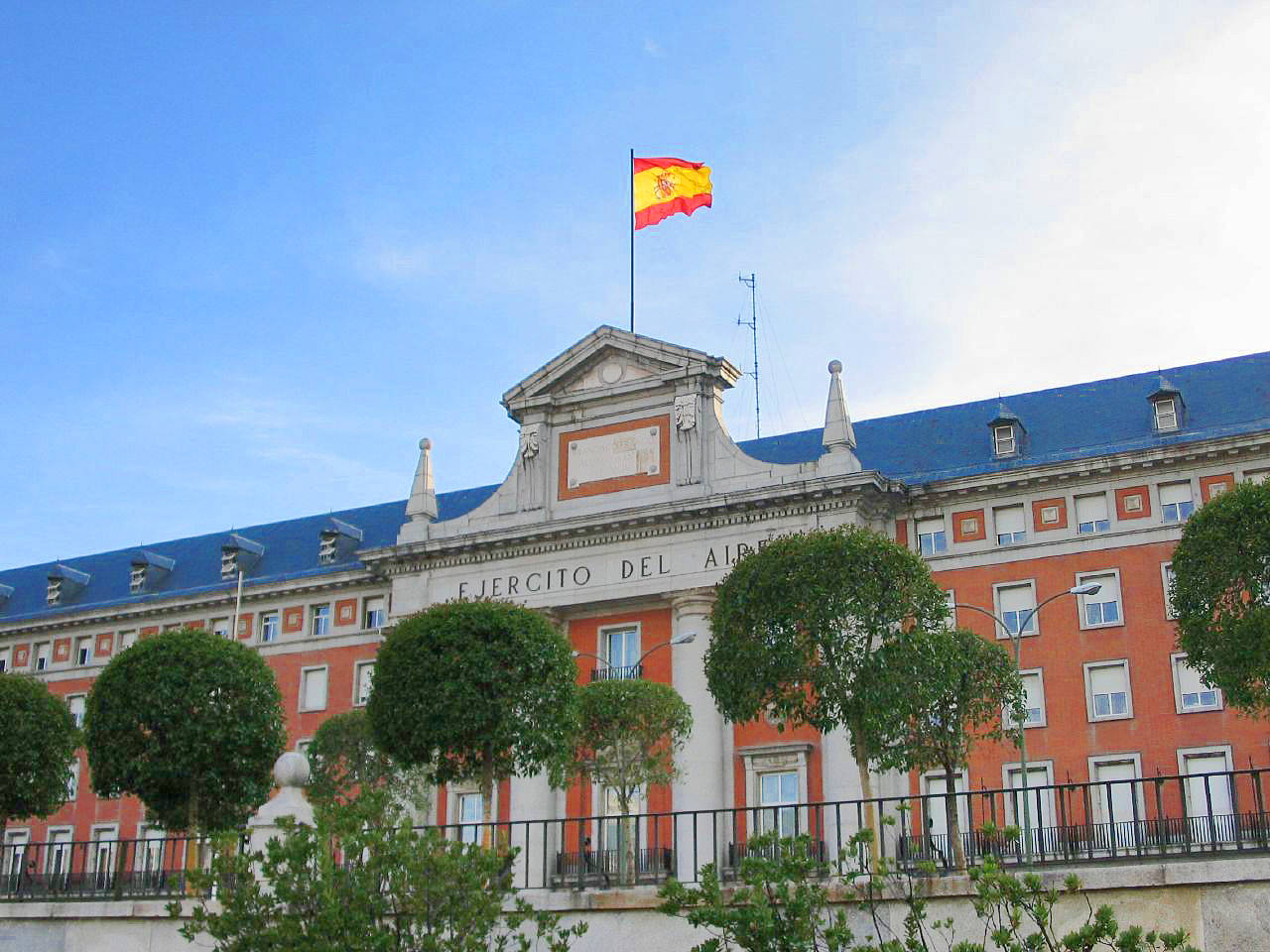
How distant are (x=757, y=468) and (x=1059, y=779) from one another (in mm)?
12339

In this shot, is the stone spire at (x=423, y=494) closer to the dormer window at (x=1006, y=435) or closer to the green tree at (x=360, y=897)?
the dormer window at (x=1006, y=435)

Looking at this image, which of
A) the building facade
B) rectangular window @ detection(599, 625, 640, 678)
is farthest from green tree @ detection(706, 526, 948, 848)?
rectangular window @ detection(599, 625, 640, 678)

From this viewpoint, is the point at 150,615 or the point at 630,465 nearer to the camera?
the point at 630,465

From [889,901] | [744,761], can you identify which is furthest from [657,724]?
[889,901]

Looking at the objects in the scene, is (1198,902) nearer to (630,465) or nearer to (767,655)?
(767,655)

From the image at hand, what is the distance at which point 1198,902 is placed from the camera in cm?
1538

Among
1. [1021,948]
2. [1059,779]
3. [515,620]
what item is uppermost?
[515,620]

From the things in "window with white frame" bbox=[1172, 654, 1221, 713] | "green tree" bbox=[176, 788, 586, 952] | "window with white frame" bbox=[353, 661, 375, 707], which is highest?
"window with white frame" bbox=[353, 661, 375, 707]

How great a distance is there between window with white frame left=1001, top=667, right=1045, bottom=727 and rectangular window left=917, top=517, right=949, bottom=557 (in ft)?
15.0

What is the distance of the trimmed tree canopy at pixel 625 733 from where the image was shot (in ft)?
132

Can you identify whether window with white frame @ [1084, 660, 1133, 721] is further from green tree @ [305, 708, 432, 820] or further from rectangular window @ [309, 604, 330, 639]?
rectangular window @ [309, 604, 330, 639]

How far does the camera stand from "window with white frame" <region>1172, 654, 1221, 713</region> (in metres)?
41.6

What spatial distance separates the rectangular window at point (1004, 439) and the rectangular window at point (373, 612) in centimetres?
2176

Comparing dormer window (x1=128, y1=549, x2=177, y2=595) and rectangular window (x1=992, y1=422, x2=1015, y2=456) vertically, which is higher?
rectangular window (x1=992, y1=422, x2=1015, y2=456)
